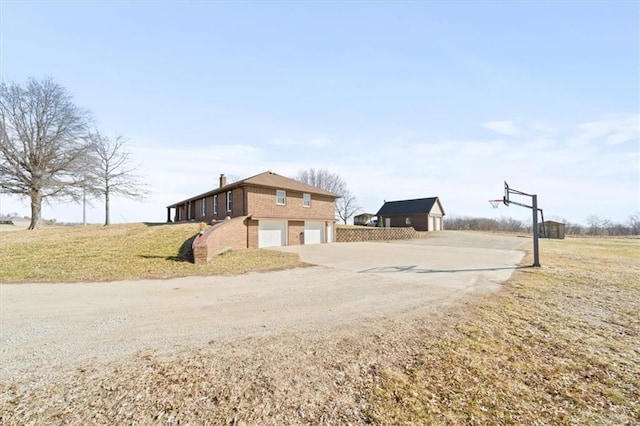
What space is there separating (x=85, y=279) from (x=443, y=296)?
10631mm

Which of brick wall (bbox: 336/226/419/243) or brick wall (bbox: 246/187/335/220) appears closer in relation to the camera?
brick wall (bbox: 246/187/335/220)

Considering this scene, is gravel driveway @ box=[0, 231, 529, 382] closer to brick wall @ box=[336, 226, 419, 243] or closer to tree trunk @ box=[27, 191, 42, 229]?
brick wall @ box=[336, 226, 419, 243]

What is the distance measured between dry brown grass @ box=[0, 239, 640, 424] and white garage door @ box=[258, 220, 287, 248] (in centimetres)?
1545

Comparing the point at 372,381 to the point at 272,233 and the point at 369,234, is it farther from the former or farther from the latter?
the point at 369,234

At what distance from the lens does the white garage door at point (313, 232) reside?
2315 centimetres

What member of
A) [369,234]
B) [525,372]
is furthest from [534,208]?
[369,234]

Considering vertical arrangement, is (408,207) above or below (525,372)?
above

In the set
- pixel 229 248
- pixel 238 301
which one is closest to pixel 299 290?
pixel 238 301

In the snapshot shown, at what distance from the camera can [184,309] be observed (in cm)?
591

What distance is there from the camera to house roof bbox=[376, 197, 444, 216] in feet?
142

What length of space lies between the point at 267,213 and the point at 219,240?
6055 millimetres

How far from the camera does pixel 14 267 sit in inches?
389

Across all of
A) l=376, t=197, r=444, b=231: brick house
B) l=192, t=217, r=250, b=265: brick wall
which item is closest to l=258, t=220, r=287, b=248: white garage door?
l=192, t=217, r=250, b=265: brick wall

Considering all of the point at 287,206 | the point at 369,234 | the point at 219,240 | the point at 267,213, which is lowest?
the point at 369,234
